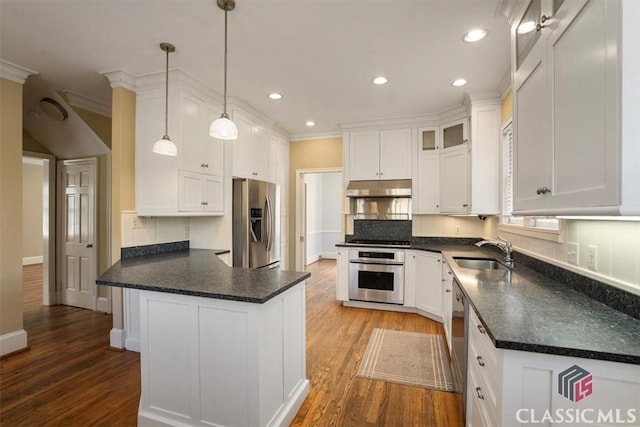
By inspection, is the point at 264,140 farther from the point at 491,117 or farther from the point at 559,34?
the point at 559,34

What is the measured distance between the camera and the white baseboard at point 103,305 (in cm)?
393

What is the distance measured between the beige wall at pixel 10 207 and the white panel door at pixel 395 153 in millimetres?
4026

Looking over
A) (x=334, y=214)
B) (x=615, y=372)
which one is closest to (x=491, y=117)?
(x=615, y=372)

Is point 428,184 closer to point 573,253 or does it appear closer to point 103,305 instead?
point 573,253

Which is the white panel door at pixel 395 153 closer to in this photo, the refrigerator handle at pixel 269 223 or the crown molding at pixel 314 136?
the crown molding at pixel 314 136

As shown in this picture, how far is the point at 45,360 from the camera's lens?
269 cm

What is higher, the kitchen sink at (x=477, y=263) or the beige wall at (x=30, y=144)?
the beige wall at (x=30, y=144)

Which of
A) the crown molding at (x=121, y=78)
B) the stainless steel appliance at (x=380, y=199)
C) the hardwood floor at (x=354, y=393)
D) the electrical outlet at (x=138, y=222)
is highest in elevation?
the crown molding at (x=121, y=78)

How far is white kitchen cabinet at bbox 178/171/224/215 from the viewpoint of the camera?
2.95 metres

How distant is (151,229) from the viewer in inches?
121

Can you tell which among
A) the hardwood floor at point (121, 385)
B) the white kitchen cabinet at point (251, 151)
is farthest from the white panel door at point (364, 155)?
the hardwood floor at point (121, 385)

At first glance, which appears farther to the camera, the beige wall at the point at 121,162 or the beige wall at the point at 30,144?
the beige wall at the point at 30,144

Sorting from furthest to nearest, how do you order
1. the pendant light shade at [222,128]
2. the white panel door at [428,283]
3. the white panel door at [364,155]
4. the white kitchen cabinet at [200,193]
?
A: 1. the white panel door at [364,155]
2. the white panel door at [428,283]
3. the white kitchen cabinet at [200,193]
4. the pendant light shade at [222,128]

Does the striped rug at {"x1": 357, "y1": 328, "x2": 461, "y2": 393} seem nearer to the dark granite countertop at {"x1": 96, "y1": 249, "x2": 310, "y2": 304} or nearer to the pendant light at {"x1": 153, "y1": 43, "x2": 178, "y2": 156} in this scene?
the dark granite countertop at {"x1": 96, "y1": 249, "x2": 310, "y2": 304}
